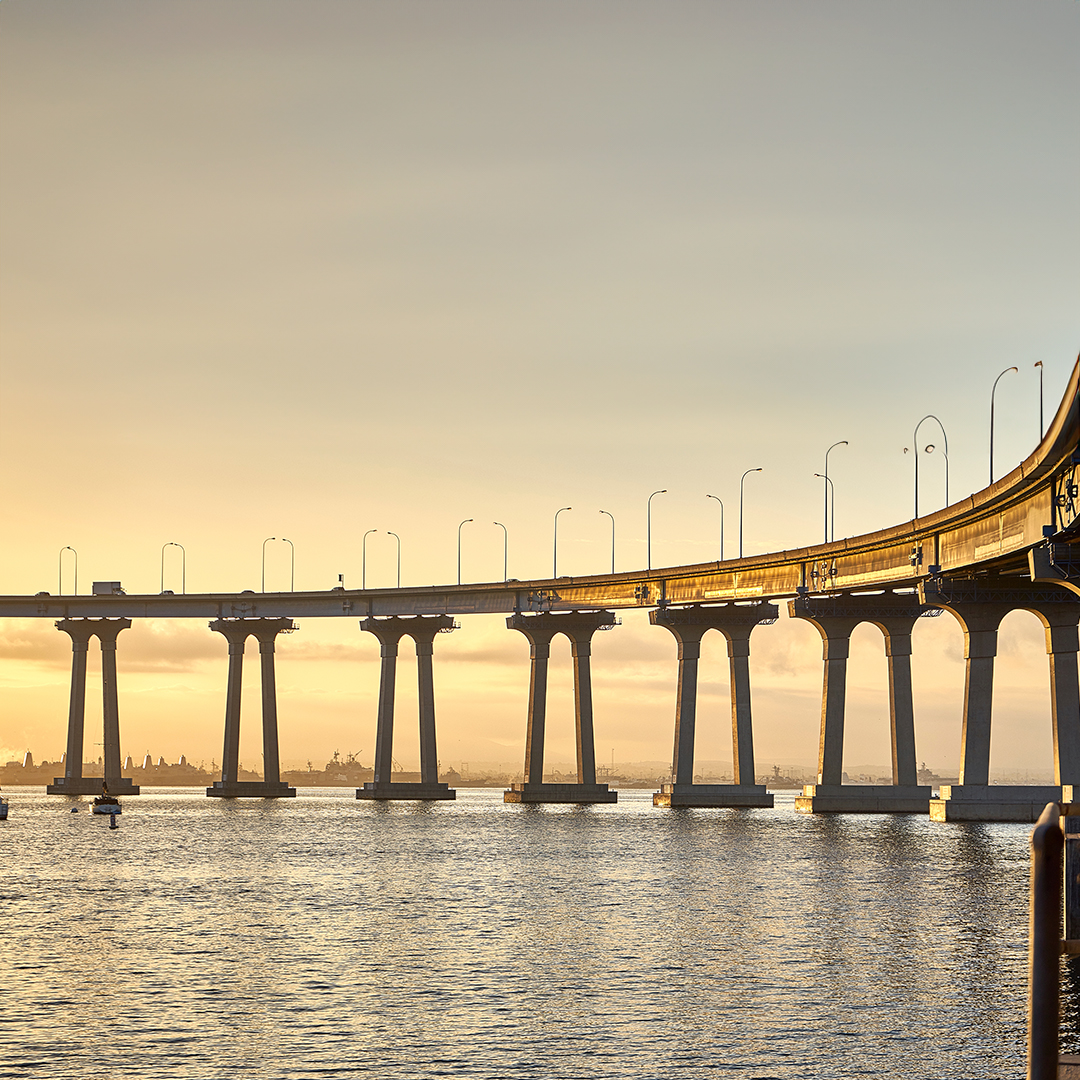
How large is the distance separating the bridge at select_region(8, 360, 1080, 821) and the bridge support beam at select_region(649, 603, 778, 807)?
176 mm

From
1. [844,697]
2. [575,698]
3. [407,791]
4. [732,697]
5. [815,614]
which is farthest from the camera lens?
[407,791]

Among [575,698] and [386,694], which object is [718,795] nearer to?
[575,698]

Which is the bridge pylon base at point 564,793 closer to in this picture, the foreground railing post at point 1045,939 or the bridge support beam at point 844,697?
the bridge support beam at point 844,697

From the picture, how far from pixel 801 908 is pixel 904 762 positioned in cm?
8537

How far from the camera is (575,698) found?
170 m

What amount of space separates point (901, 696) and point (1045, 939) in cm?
13495

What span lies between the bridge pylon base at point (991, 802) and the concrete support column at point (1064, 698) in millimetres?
7715

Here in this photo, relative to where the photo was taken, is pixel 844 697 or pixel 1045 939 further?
pixel 844 697

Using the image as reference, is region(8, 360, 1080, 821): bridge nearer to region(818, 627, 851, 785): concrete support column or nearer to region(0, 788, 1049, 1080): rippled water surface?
region(818, 627, 851, 785): concrete support column

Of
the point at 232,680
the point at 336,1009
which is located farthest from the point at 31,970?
the point at 232,680

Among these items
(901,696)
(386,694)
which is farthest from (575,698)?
(901,696)

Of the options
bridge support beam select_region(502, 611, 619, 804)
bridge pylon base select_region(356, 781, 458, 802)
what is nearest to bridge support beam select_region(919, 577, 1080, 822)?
bridge support beam select_region(502, 611, 619, 804)

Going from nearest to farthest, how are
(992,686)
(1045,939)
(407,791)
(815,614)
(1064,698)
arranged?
(1045,939)
(1064,698)
(992,686)
(815,614)
(407,791)

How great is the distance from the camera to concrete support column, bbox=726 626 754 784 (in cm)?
15275
